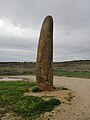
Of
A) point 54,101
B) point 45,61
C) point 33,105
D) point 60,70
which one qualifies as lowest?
point 33,105

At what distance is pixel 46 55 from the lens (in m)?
18.6

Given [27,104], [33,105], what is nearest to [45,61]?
[27,104]

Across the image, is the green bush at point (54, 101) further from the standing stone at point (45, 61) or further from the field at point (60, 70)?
the field at point (60, 70)

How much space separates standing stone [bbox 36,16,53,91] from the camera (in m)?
18.5

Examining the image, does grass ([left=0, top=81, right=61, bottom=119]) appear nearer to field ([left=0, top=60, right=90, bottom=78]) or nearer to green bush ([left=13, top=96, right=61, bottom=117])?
green bush ([left=13, top=96, right=61, bottom=117])

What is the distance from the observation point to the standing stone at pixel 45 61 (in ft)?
60.5

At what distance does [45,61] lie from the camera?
18.5 m

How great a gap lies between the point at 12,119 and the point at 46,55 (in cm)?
752

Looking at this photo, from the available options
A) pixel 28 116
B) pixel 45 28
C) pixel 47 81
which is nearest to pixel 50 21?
pixel 45 28

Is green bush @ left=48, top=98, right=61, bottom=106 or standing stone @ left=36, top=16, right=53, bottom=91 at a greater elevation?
standing stone @ left=36, top=16, right=53, bottom=91

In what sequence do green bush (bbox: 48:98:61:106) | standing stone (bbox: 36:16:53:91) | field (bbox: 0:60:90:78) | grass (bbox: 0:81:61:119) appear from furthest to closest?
1. field (bbox: 0:60:90:78)
2. standing stone (bbox: 36:16:53:91)
3. green bush (bbox: 48:98:61:106)
4. grass (bbox: 0:81:61:119)

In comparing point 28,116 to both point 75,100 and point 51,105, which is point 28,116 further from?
point 75,100

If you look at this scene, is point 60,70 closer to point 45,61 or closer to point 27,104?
point 45,61

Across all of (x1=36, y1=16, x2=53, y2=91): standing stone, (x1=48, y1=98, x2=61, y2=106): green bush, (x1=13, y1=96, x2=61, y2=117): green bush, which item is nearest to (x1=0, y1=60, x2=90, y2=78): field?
(x1=36, y1=16, x2=53, y2=91): standing stone
